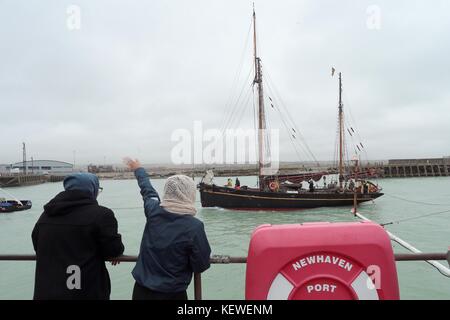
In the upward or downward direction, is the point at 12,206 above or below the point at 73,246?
below

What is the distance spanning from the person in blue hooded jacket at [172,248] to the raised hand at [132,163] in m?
0.83

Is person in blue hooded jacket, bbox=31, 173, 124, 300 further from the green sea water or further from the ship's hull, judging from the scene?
the ship's hull

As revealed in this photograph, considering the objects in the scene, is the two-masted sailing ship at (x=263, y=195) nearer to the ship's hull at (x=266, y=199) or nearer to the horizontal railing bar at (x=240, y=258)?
the ship's hull at (x=266, y=199)

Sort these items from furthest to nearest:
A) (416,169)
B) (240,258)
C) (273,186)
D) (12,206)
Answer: (416,169) → (12,206) → (273,186) → (240,258)

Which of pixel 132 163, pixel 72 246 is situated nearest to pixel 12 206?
pixel 132 163

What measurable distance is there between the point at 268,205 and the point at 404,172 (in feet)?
258

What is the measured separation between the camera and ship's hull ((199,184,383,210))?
30.2 meters

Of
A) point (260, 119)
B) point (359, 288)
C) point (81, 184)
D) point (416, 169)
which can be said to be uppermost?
point (260, 119)

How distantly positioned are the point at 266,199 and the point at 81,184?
28.2m

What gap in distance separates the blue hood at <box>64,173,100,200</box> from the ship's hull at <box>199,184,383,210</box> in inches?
1088

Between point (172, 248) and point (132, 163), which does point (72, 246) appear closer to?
point (172, 248)

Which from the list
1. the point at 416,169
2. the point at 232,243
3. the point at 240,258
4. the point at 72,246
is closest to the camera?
the point at 72,246

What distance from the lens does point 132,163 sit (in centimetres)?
333
